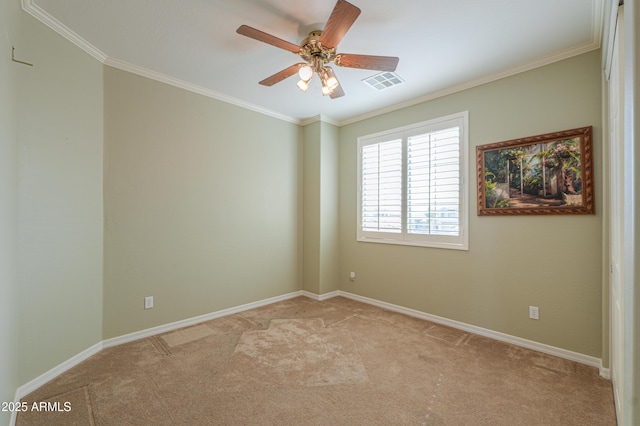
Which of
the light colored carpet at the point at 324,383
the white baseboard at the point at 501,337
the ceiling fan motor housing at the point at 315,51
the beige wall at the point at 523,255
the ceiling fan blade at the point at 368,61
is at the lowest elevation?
the light colored carpet at the point at 324,383

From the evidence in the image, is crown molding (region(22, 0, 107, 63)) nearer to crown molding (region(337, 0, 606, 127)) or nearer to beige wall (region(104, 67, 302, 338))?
beige wall (region(104, 67, 302, 338))

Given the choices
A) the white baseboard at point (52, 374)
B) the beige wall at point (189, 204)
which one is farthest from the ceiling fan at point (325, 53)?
the white baseboard at point (52, 374)

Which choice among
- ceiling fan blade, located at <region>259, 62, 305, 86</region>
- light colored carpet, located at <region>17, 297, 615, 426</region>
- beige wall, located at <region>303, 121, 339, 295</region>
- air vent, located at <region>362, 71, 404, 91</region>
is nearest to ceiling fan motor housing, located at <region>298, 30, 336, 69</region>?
ceiling fan blade, located at <region>259, 62, 305, 86</region>

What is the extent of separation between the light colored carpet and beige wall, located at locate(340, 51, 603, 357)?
12.6 inches

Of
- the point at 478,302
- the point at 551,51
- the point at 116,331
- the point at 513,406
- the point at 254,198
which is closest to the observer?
the point at 513,406

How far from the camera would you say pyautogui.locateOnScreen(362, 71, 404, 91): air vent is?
311 centimetres

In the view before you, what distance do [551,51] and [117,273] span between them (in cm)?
465

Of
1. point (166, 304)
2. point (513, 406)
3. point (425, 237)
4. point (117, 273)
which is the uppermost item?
point (425, 237)

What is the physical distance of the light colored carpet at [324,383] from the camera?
187 cm

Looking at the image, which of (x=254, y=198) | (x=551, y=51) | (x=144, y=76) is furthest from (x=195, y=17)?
(x=551, y=51)

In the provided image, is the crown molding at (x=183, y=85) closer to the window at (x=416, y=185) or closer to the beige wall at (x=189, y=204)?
the beige wall at (x=189, y=204)

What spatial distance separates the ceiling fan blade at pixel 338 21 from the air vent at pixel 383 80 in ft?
3.70

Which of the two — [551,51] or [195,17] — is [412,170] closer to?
[551,51]

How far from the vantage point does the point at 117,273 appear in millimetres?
2861
